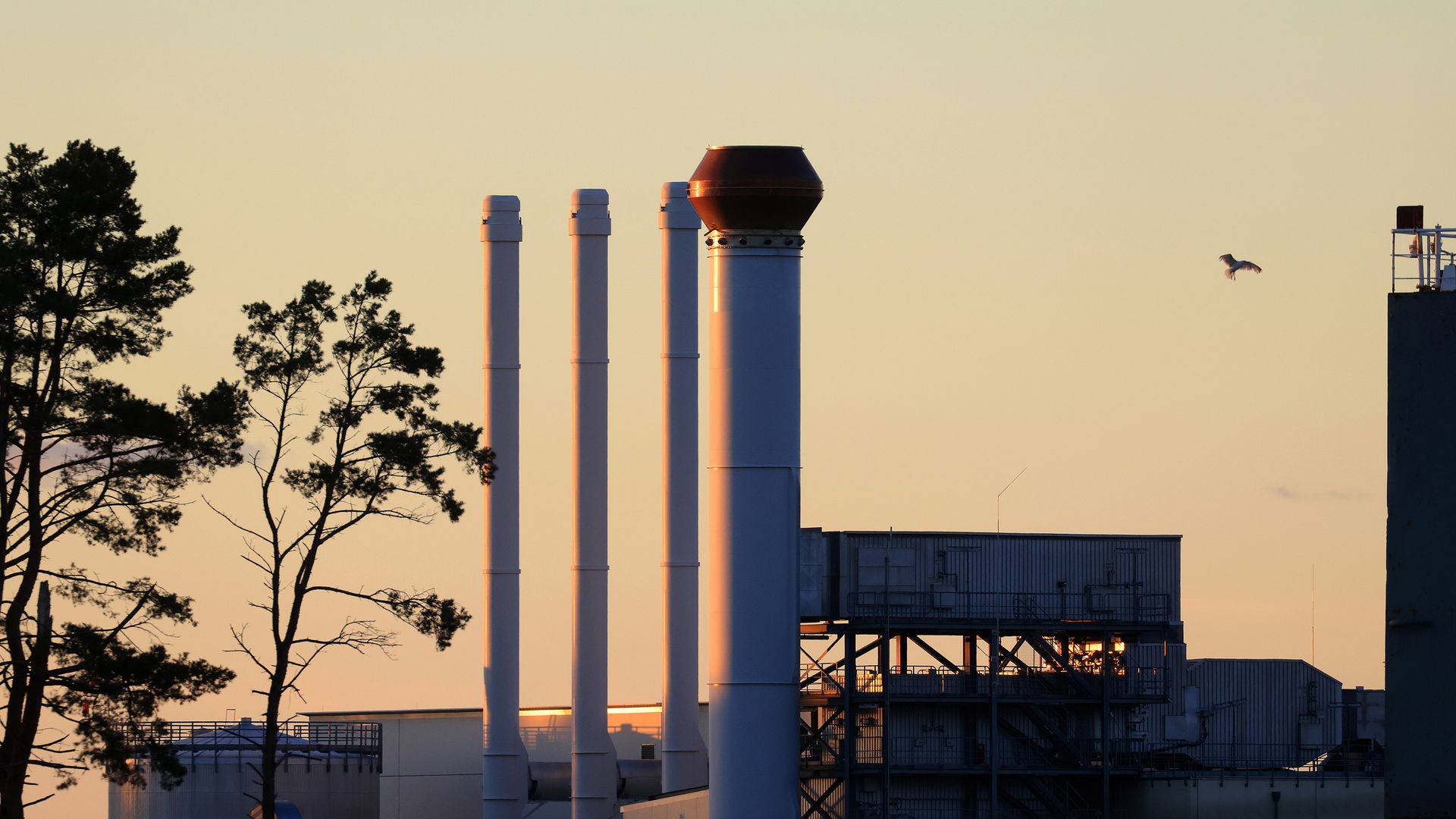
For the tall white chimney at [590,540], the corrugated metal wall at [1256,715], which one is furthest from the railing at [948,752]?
the tall white chimney at [590,540]

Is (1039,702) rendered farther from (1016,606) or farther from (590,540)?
(590,540)

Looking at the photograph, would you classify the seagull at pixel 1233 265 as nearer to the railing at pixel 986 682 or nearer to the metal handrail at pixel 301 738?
the railing at pixel 986 682

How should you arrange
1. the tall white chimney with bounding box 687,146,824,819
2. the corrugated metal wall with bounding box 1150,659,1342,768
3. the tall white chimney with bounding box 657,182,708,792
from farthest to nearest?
the tall white chimney with bounding box 657,182,708,792, the corrugated metal wall with bounding box 1150,659,1342,768, the tall white chimney with bounding box 687,146,824,819

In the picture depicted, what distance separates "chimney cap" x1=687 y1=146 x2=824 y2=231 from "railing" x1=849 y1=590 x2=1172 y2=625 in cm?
1382

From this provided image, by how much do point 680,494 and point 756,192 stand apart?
25.3 metres

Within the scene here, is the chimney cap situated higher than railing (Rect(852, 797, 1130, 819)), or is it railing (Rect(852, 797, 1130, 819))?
the chimney cap

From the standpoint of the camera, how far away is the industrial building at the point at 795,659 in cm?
7250

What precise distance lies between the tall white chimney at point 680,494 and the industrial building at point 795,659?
10 centimetres

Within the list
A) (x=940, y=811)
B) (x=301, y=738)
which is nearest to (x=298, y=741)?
(x=301, y=738)

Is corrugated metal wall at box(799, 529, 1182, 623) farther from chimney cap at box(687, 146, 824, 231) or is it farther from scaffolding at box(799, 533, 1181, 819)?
chimney cap at box(687, 146, 824, 231)

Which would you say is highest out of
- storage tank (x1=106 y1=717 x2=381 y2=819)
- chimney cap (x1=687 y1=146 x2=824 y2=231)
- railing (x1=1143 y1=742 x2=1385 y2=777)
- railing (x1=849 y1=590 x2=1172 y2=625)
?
chimney cap (x1=687 y1=146 x2=824 y2=231)

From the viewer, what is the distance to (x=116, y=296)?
7062 centimetres

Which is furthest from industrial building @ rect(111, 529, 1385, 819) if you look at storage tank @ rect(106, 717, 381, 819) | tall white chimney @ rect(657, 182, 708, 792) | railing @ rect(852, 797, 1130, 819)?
storage tank @ rect(106, 717, 381, 819)

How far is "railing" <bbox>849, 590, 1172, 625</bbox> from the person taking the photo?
81312mm
